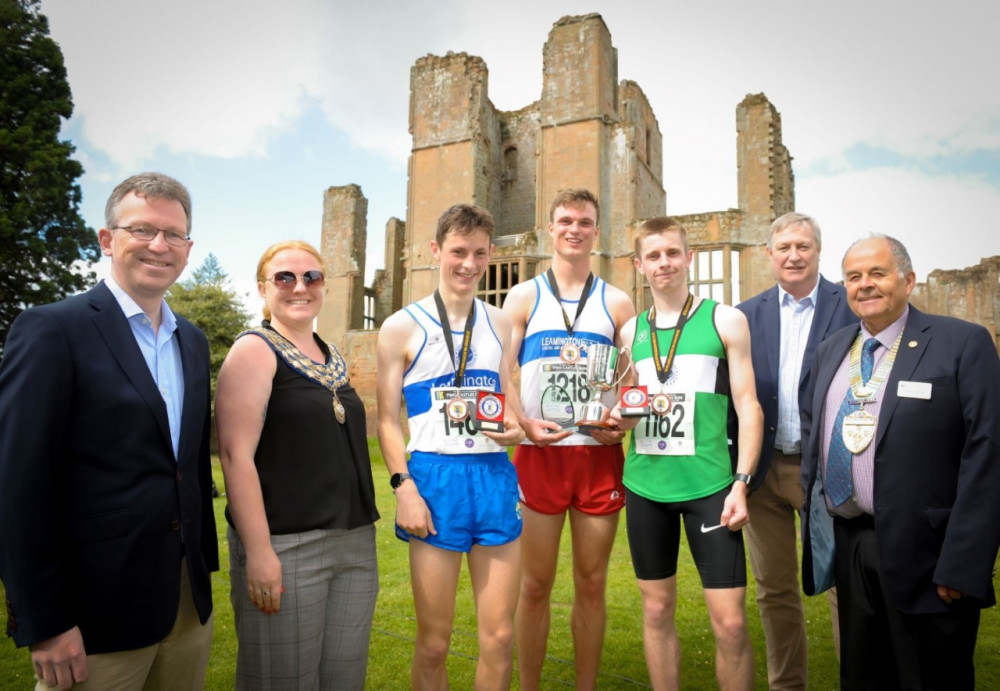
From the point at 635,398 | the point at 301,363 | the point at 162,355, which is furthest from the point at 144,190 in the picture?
the point at 635,398

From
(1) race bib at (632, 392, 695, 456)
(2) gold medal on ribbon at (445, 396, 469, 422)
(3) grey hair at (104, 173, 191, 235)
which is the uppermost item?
(3) grey hair at (104, 173, 191, 235)

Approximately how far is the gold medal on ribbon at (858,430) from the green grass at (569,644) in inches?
103

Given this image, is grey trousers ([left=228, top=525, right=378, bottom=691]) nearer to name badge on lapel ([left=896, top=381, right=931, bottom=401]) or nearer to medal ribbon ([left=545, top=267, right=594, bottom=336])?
medal ribbon ([left=545, top=267, right=594, bottom=336])

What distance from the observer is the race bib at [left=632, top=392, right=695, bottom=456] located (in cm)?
372

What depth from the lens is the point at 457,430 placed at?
11.5 ft

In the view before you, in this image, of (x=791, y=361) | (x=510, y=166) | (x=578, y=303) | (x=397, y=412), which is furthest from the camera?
(x=510, y=166)

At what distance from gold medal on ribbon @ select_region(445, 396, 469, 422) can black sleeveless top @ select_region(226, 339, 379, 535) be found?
58 centimetres

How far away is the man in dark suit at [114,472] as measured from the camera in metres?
2.16

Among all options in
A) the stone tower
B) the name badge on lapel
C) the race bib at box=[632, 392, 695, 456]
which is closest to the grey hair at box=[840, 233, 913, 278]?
the name badge on lapel

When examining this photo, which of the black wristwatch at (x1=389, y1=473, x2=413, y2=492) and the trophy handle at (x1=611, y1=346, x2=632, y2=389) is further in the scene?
the trophy handle at (x1=611, y1=346, x2=632, y2=389)

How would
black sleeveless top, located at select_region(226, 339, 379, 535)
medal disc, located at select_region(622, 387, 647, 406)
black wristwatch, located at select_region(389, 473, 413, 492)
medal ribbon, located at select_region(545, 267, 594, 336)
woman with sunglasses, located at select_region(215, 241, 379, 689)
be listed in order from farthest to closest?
medal ribbon, located at select_region(545, 267, 594, 336) → medal disc, located at select_region(622, 387, 647, 406) → black wristwatch, located at select_region(389, 473, 413, 492) → black sleeveless top, located at select_region(226, 339, 379, 535) → woman with sunglasses, located at select_region(215, 241, 379, 689)

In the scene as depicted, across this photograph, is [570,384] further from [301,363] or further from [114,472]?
[114,472]

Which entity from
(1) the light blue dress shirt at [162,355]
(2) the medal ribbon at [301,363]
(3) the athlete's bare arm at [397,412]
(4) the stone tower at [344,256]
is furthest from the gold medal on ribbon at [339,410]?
(4) the stone tower at [344,256]

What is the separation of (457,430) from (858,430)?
2099 mm
